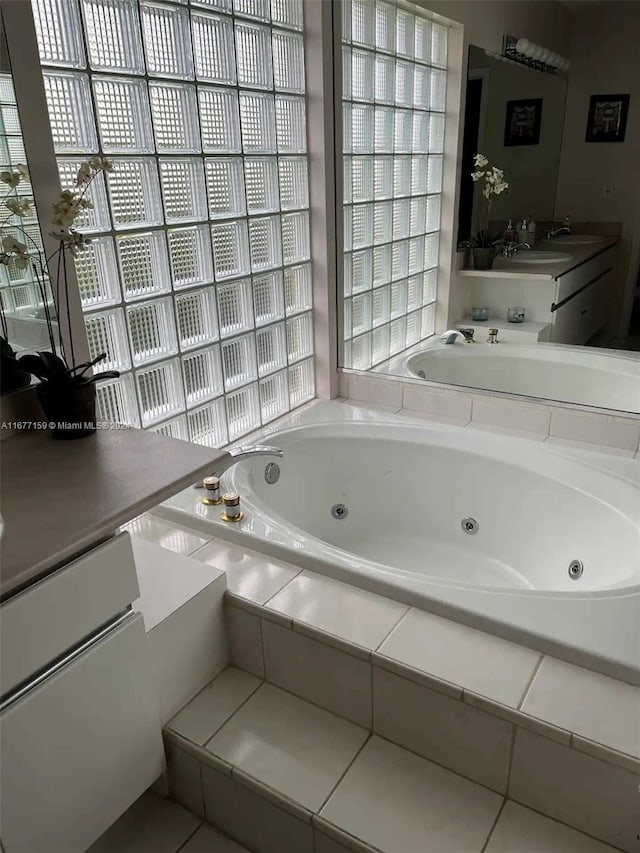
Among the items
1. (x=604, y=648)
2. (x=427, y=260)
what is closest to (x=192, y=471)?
(x=604, y=648)

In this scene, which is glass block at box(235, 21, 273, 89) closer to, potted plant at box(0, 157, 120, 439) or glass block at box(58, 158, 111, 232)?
glass block at box(58, 158, 111, 232)

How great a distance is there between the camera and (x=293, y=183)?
2176 mm

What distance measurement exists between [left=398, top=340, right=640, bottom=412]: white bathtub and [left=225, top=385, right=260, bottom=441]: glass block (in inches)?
25.0

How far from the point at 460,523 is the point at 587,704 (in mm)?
1053

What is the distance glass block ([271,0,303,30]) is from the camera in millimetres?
1936

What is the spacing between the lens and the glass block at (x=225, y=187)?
1.83m

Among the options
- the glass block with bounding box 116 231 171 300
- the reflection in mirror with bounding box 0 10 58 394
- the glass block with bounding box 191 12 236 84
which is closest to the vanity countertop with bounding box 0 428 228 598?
the reflection in mirror with bounding box 0 10 58 394

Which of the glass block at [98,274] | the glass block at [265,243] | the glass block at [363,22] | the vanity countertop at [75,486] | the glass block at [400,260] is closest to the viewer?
the vanity countertop at [75,486]

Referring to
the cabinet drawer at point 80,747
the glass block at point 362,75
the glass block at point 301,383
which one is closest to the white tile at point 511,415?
the glass block at point 301,383

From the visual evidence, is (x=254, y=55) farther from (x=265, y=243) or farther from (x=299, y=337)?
(x=299, y=337)

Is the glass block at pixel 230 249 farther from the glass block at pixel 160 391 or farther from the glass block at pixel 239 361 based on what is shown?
the glass block at pixel 160 391

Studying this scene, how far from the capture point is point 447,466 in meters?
2.14

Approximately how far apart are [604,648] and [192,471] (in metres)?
0.88

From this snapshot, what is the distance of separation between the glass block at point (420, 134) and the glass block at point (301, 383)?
0.91 metres
